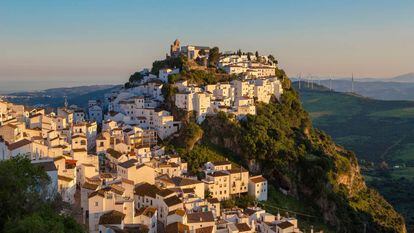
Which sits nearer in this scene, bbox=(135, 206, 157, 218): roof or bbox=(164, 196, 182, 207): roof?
bbox=(135, 206, 157, 218): roof

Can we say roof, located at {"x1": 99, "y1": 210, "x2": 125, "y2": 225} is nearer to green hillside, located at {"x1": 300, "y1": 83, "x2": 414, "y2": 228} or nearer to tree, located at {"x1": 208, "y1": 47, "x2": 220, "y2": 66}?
tree, located at {"x1": 208, "y1": 47, "x2": 220, "y2": 66}

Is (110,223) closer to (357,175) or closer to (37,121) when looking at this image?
(37,121)

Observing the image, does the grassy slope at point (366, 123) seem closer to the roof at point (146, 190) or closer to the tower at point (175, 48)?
the tower at point (175, 48)

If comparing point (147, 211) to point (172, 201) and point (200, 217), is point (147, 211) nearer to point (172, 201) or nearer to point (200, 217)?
point (172, 201)

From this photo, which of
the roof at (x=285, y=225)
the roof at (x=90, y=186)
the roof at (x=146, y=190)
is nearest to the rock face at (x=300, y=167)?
the roof at (x=285, y=225)

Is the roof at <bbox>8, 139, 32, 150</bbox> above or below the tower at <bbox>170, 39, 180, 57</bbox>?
below

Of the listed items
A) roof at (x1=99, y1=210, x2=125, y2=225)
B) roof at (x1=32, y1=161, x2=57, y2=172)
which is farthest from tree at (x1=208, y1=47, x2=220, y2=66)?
roof at (x1=99, y1=210, x2=125, y2=225)

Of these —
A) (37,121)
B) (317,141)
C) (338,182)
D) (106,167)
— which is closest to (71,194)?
(106,167)
